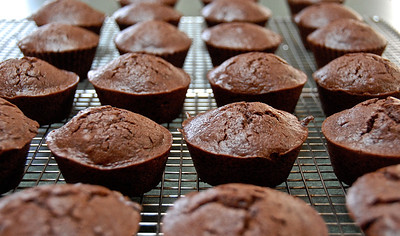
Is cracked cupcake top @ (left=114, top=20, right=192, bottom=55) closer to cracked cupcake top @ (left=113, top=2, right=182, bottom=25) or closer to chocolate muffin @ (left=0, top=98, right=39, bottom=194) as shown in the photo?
cracked cupcake top @ (left=113, top=2, right=182, bottom=25)

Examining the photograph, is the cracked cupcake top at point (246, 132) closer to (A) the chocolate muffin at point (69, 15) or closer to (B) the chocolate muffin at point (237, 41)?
(B) the chocolate muffin at point (237, 41)

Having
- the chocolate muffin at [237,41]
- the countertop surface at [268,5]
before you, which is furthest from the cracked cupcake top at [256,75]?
the countertop surface at [268,5]

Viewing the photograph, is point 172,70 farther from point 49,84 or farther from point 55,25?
point 55,25

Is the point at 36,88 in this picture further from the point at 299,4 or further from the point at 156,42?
the point at 299,4

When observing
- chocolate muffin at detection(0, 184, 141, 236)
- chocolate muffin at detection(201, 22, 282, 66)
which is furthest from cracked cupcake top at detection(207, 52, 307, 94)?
chocolate muffin at detection(0, 184, 141, 236)


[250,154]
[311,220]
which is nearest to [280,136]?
[250,154]
